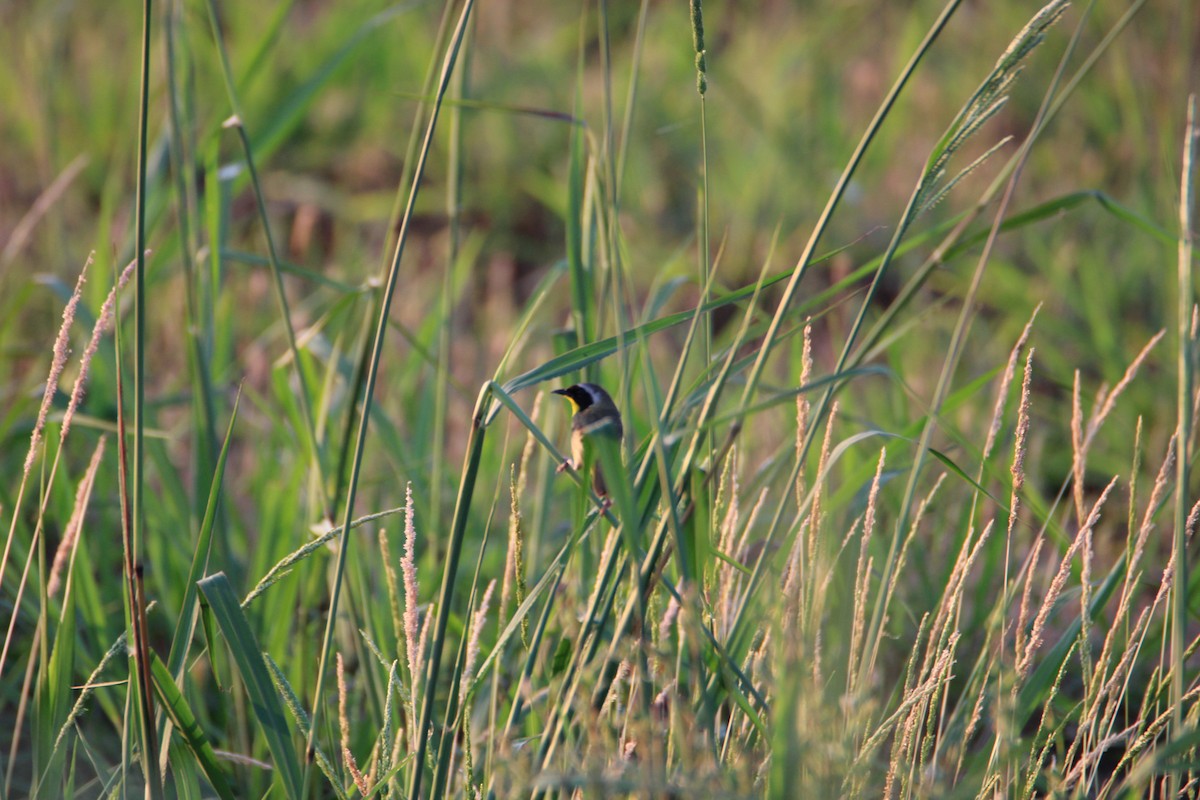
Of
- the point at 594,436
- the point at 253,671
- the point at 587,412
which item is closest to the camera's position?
the point at 594,436

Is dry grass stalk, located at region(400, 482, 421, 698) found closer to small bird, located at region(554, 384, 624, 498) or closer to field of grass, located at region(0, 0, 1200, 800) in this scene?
field of grass, located at region(0, 0, 1200, 800)

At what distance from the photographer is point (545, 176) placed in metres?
4.36

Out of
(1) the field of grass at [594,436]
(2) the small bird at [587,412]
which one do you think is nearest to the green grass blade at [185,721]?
(1) the field of grass at [594,436]

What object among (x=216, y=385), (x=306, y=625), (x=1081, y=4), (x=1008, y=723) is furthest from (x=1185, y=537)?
(x=1081, y=4)

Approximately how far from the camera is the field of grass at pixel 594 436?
116 centimetres

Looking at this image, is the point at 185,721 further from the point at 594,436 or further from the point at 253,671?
the point at 594,436

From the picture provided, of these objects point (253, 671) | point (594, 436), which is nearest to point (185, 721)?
point (253, 671)

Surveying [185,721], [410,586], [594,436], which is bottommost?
[185,721]

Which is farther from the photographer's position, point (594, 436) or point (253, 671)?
point (253, 671)

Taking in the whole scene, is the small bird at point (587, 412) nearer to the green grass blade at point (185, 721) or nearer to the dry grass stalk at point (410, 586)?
the dry grass stalk at point (410, 586)

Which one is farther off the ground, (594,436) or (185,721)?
(594,436)

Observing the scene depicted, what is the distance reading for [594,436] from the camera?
0.96m

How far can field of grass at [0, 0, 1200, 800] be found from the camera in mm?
1157

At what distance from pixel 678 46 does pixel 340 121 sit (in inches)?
60.8
